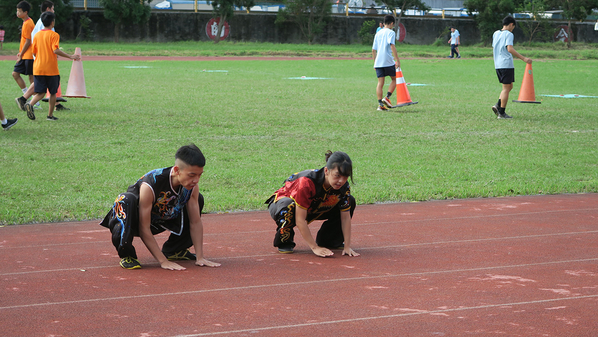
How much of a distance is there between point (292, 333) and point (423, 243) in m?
2.25

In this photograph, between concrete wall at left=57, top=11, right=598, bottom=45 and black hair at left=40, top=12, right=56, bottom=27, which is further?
concrete wall at left=57, top=11, right=598, bottom=45

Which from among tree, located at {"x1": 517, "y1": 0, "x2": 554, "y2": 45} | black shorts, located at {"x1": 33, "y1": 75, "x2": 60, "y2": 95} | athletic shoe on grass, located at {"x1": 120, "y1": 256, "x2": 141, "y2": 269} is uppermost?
tree, located at {"x1": 517, "y1": 0, "x2": 554, "y2": 45}

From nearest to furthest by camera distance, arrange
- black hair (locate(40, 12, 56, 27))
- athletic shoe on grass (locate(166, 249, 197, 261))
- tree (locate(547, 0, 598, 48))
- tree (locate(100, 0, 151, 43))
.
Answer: athletic shoe on grass (locate(166, 249, 197, 261))
black hair (locate(40, 12, 56, 27))
tree (locate(100, 0, 151, 43))
tree (locate(547, 0, 598, 48))

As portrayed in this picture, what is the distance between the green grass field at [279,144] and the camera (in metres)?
7.23

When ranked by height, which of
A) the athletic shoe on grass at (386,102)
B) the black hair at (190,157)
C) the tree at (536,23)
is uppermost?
the tree at (536,23)

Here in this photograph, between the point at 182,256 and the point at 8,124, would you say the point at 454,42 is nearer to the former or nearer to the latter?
the point at 8,124

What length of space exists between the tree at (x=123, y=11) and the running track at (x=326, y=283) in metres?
40.0

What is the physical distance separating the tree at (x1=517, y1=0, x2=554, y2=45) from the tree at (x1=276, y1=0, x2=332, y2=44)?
14910 mm

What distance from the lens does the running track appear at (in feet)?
11.9

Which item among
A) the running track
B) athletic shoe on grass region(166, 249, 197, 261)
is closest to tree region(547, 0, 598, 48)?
the running track

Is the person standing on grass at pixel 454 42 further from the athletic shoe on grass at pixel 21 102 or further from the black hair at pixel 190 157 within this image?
the black hair at pixel 190 157

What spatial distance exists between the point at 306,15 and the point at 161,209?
152ft

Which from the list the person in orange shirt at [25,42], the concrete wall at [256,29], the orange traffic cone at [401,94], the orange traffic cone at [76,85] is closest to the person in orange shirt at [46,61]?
the person in orange shirt at [25,42]

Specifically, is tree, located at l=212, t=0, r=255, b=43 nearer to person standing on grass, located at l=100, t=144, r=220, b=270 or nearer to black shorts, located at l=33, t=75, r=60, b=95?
black shorts, located at l=33, t=75, r=60, b=95
